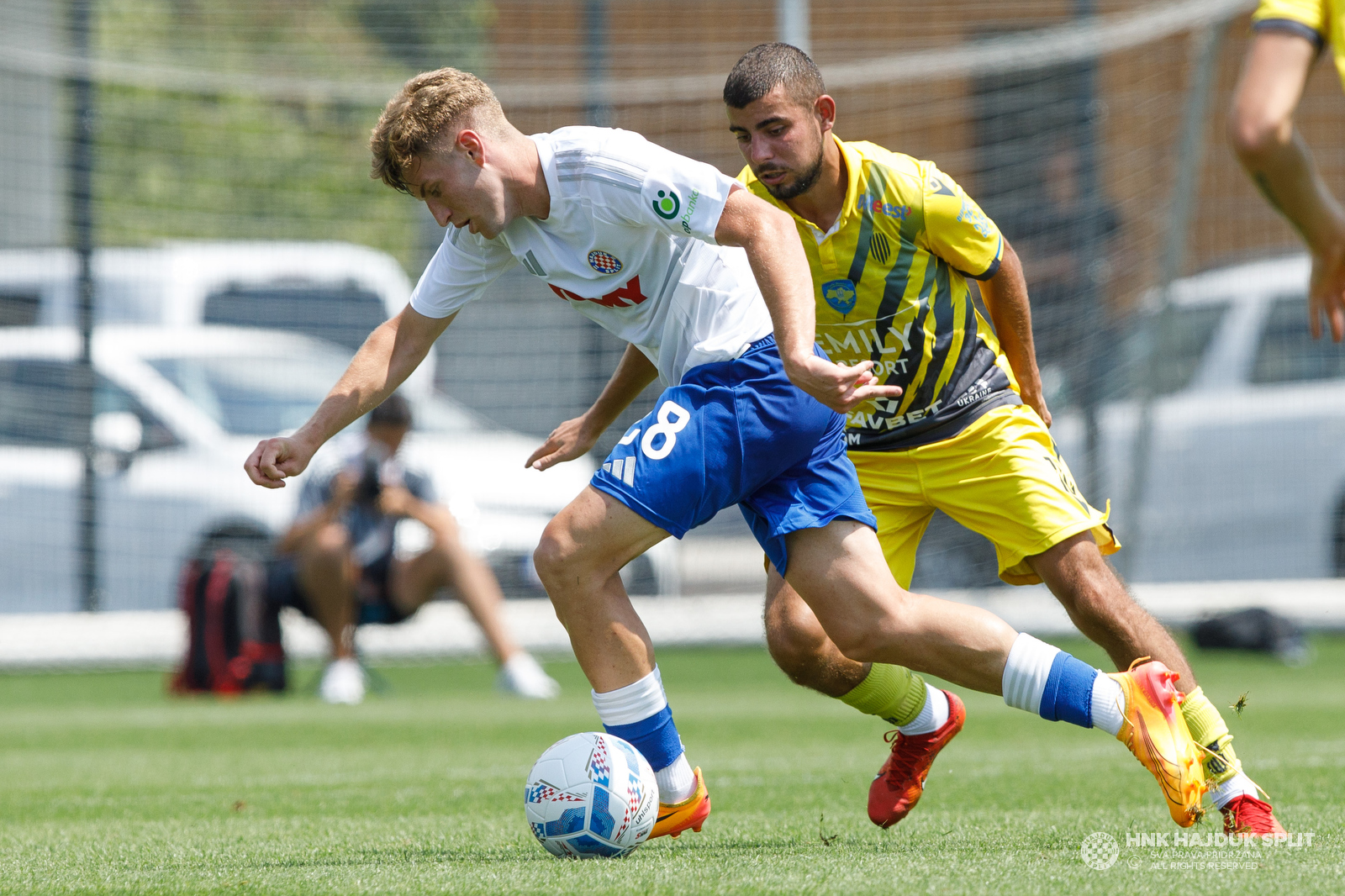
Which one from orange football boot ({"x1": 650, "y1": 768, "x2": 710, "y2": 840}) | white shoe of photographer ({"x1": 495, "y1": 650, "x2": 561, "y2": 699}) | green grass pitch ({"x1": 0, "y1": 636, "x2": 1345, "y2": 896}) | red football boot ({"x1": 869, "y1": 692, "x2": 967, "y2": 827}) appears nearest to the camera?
green grass pitch ({"x1": 0, "y1": 636, "x2": 1345, "y2": 896})

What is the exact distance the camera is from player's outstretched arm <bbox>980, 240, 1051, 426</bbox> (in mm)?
4465

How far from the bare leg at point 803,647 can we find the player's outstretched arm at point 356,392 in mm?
1130

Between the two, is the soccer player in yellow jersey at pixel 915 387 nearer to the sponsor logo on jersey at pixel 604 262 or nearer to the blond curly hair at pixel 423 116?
the sponsor logo on jersey at pixel 604 262

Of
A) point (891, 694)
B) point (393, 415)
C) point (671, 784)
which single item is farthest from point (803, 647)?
point (393, 415)

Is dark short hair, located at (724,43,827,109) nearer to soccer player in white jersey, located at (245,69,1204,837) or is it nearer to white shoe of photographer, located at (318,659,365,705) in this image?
soccer player in white jersey, located at (245,69,1204,837)

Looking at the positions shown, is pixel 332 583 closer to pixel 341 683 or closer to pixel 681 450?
pixel 341 683

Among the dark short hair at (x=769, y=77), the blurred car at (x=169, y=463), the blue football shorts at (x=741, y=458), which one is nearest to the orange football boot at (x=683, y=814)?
the blue football shorts at (x=741, y=458)

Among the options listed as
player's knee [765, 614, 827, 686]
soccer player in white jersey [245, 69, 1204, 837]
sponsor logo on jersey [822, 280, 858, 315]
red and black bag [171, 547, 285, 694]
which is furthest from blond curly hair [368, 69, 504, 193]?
red and black bag [171, 547, 285, 694]

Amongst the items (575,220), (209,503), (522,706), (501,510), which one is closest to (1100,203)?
(501,510)

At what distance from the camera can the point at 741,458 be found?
12.5 feet

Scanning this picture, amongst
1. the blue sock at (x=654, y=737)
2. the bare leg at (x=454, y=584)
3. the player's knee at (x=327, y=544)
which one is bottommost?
the bare leg at (x=454, y=584)

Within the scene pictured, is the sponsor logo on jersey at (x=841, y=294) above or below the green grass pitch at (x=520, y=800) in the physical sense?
above

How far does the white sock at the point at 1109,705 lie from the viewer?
3729 mm

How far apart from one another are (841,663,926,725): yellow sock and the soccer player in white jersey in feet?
1.54
